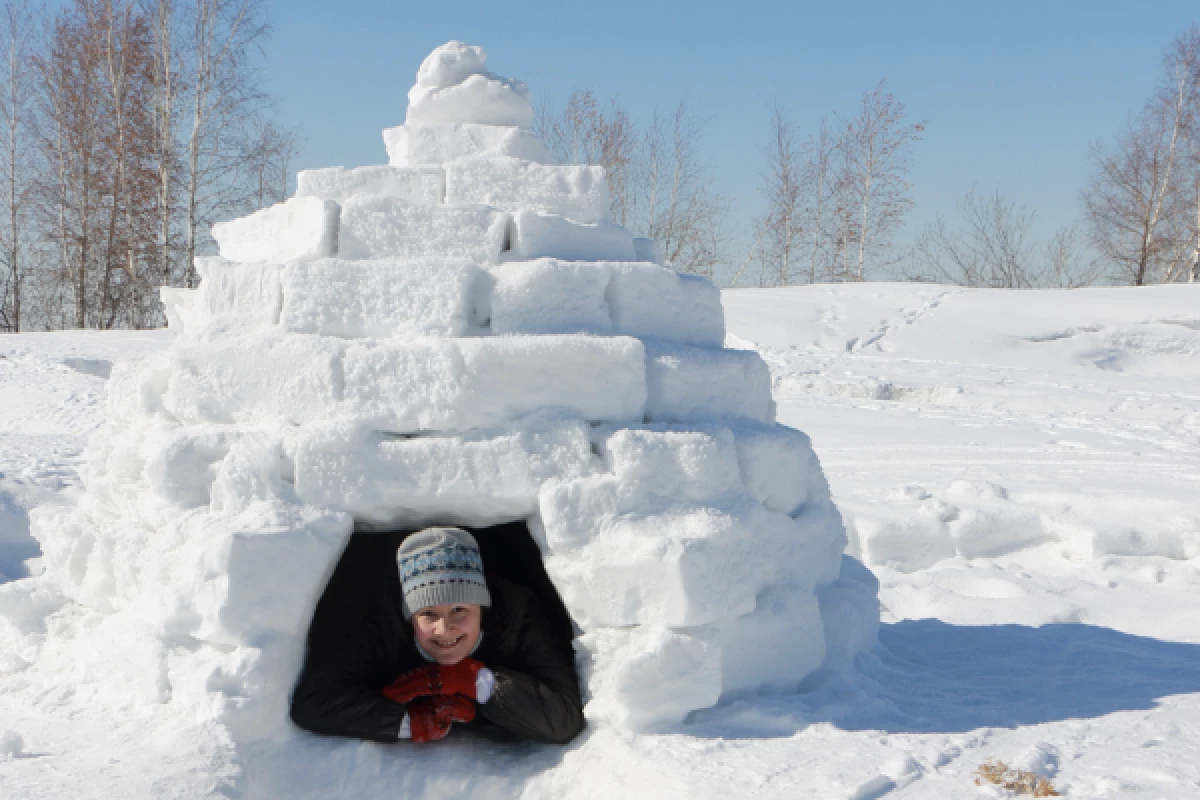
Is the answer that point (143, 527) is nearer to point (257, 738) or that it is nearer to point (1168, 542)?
point (257, 738)

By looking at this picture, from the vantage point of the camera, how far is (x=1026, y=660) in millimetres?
3520

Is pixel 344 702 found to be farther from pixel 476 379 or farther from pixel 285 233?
pixel 285 233

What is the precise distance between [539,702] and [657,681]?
310mm

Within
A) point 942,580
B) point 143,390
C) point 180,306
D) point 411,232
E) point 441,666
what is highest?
point 411,232

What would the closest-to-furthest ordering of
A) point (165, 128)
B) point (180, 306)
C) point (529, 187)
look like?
point (529, 187)
point (180, 306)
point (165, 128)

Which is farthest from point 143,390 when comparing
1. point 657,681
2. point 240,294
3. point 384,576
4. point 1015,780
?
point 1015,780

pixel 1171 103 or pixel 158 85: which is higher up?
pixel 1171 103

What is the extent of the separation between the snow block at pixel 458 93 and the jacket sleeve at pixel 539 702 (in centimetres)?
193

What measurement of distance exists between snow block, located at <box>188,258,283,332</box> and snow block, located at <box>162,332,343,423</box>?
0.35 feet

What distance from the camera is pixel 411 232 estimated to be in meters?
2.96

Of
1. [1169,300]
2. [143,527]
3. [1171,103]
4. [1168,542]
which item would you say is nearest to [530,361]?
[143,527]

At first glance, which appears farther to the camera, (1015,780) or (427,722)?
(427,722)

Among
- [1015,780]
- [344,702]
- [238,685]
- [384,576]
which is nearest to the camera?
[1015,780]

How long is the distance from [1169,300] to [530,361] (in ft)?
43.9
